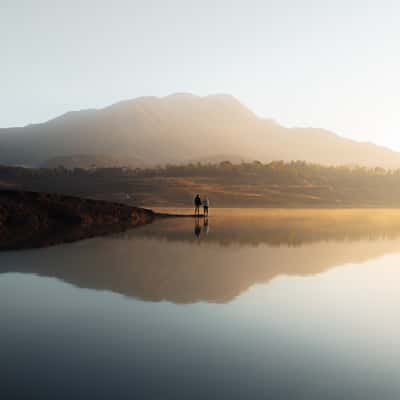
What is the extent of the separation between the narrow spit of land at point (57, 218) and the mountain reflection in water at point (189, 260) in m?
2.40

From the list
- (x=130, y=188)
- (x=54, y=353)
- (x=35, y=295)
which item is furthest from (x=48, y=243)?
(x=130, y=188)

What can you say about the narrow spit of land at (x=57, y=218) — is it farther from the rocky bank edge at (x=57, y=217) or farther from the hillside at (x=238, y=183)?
the hillside at (x=238, y=183)

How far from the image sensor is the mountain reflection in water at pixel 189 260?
8984mm

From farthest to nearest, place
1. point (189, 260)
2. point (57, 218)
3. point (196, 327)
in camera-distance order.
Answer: point (57, 218)
point (189, 260)
point (196, 327)

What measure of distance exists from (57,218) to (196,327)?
62.1 ft

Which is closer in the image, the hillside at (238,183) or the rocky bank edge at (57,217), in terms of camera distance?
the rocky bank edge at (57,217)

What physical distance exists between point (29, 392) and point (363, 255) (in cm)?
1179

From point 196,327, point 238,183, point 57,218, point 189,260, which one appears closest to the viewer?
point 196,327

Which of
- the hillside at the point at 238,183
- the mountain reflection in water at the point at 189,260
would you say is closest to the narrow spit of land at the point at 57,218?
the mountain reflection in water at the point at 189,260

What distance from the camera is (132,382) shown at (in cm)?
434

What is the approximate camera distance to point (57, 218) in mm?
23578

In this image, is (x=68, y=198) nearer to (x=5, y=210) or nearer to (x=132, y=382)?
(x=5, y=210)

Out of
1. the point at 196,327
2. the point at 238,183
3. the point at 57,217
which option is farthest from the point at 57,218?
the point at 238,183

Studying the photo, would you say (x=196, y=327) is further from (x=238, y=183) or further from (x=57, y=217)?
(x=238, y=183)
